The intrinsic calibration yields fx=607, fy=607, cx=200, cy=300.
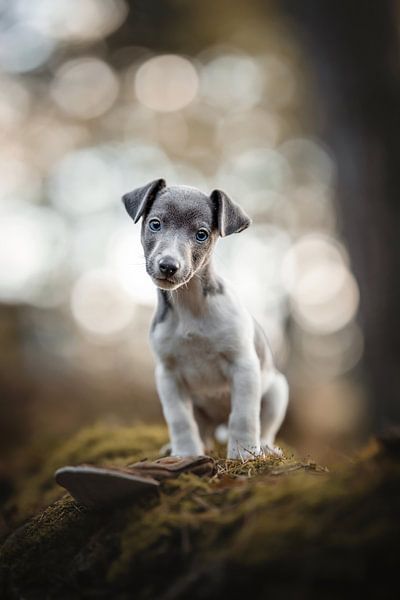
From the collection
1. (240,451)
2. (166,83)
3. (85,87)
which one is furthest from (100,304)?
(240,451)

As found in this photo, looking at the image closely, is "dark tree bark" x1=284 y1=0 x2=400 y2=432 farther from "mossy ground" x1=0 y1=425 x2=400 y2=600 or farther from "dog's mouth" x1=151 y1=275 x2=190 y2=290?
"mossy ground" x1=0 y1=425 x2=400 y2=600

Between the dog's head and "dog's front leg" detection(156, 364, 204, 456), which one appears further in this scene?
"dog's front leg" detection(156, 364, 204, 456)

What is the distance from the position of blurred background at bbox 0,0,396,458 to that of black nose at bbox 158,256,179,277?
7194 millimetres

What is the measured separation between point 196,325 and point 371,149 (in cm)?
607

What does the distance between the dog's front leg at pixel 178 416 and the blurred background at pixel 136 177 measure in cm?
621

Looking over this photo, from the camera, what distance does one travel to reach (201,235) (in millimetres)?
4383

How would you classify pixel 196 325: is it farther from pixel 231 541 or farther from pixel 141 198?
pixel 231 541

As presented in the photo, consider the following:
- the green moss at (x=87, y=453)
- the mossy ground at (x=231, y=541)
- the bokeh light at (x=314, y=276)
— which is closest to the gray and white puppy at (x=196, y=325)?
the green moss at (x=87, y=453)

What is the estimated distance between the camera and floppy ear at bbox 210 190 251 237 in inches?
173

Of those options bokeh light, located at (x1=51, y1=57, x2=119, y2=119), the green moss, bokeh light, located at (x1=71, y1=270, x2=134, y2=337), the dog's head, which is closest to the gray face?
the dog's head

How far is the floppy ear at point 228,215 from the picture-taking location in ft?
14.5

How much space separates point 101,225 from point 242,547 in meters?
18.1

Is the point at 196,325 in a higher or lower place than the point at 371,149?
lower

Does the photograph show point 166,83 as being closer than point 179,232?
No
